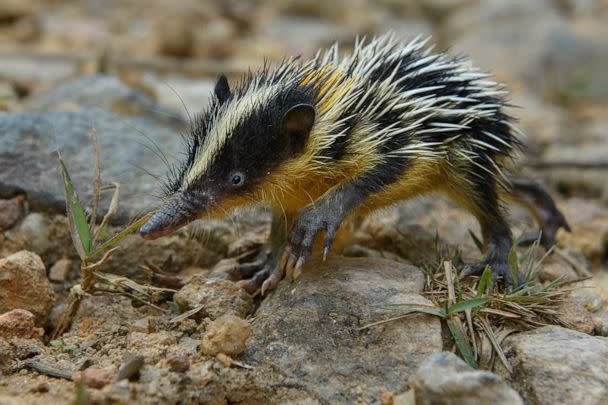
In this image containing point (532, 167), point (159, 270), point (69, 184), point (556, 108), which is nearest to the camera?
point (69, 184)

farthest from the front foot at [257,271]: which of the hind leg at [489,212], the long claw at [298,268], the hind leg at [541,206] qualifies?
the hind leg at [541,206]

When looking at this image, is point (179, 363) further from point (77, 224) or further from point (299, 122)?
point (299, 122)

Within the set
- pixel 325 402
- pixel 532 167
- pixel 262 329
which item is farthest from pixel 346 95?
pixel 532 167

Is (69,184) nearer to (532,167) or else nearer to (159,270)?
(159,270)

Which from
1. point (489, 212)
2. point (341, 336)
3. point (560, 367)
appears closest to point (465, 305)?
point (560, 367)

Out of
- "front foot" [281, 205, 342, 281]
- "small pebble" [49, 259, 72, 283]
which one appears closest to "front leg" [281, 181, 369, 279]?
"front foot" [281, 205, 342, 281]

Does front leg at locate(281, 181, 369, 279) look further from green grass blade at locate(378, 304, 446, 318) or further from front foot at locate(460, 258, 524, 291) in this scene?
front foot at locate(460, 258, 524, 291)

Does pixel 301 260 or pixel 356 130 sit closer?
pixel 301 260
